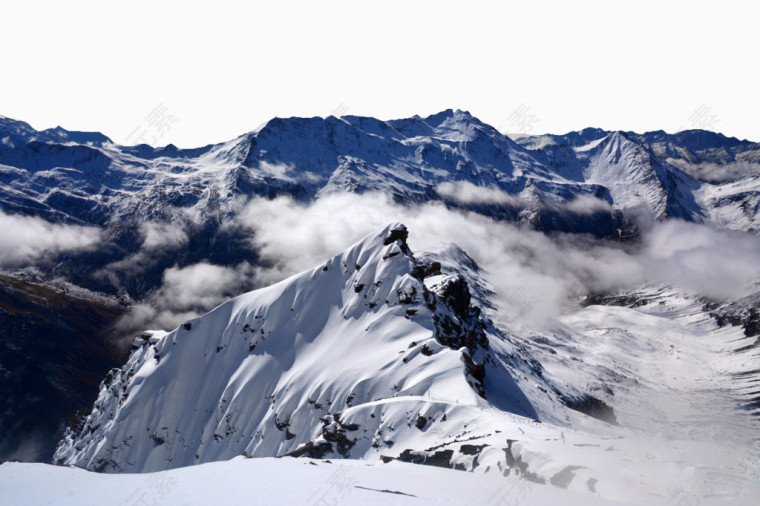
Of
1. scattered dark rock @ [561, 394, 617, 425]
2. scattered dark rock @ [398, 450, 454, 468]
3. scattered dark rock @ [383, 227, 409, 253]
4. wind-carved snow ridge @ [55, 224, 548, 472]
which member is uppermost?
scattered dark rock @ [383, 227, 409, 253]

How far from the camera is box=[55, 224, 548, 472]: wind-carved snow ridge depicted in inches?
3242

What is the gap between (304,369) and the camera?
10762 cm

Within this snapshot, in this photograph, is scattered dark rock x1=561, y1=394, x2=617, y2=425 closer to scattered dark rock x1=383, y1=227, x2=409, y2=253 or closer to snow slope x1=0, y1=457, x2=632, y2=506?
scattered dark rock x1=383, y1=227, x2=409, y2=253

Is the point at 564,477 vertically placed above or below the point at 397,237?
below

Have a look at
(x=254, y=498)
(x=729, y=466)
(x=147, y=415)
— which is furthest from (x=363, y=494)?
(x=147, y=415)

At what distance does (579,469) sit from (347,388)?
205ft

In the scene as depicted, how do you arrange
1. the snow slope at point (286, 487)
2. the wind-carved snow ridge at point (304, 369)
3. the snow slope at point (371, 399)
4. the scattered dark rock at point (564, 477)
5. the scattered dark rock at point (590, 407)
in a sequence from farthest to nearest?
1. the scattered dark rock at point (590, 407)
2. the wind-carved snow ridge at point (304, 369)
3. the snow slope at point (371, 399)
4. the scattered dark rock at point (564, 477)
5. the snow slope at point (286, 487)

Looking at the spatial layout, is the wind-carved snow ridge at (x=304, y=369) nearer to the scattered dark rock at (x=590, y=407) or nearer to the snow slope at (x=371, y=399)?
the snow slope at (x=371, y=399)

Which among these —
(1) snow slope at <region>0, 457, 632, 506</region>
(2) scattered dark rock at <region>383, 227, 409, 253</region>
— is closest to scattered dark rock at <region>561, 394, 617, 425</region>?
(2) scattered dark rock at <region>383, 227, 409, 253</region>

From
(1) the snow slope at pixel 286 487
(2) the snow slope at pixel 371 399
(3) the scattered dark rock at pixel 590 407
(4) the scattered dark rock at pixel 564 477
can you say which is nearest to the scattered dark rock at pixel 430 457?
(2) the snow slope at pixel 371 399

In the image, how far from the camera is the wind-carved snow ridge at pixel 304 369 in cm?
8235

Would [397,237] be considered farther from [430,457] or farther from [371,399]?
[430,457]

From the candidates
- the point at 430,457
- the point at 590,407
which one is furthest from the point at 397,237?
the point at 590,407

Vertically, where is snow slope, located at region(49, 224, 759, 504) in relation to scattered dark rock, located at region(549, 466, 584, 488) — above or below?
below
